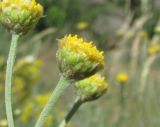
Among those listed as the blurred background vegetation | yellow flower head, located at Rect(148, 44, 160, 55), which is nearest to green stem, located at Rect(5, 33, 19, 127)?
the blurred background vegetation

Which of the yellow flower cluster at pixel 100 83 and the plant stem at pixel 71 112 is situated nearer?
the plant stem at pixel 71 112

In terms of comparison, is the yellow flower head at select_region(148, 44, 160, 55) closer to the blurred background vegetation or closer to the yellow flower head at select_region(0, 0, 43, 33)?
the blurred background vegetation

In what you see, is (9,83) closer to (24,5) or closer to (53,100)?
(53,100)

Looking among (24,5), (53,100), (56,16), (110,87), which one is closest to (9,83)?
(53,100)

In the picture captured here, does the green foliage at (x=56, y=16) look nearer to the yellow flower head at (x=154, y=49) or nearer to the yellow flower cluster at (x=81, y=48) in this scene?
the yellow flower head at (x=154, y=49)

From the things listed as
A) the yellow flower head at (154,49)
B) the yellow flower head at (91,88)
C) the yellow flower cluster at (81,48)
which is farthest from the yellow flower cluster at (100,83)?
the yellow flower head at (154,49)

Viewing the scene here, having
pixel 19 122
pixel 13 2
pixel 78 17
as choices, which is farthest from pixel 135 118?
pixel 78 17

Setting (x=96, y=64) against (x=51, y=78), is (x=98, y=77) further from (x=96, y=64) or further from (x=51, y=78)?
(x=51, y=78)
